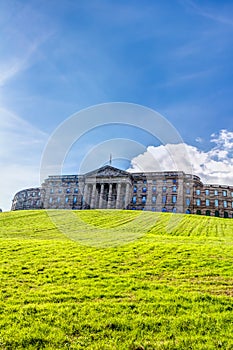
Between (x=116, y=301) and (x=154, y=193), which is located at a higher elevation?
(x=154, y=193)

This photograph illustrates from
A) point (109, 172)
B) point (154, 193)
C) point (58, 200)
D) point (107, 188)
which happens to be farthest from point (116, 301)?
point (58, 200)

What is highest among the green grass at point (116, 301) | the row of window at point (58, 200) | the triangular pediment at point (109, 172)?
the triangular pediment at point (109, 172)

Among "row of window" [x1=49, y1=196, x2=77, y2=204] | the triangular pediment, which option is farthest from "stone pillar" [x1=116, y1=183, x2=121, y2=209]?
"row of window" [x1=49, y1=196, x2=77, y2=204]

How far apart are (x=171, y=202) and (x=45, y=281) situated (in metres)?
91.4

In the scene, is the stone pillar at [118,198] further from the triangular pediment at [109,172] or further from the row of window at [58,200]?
the row of window at [58,200]

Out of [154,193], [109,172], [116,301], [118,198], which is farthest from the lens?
[154,193]

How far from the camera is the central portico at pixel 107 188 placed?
99812 mm

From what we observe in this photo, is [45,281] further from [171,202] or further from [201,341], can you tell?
[171,202]

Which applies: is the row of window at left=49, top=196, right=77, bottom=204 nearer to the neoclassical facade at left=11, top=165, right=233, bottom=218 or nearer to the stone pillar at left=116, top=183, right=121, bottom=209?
the neoclassical facade at left=11, top=165, right=233, bottom=218

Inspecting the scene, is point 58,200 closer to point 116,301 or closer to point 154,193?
point 154,193

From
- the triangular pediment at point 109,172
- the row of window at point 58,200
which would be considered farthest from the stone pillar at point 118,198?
the row of window at point 58,200

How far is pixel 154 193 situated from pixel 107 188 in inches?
646

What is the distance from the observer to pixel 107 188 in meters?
104

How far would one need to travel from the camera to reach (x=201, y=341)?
25.2 feet
